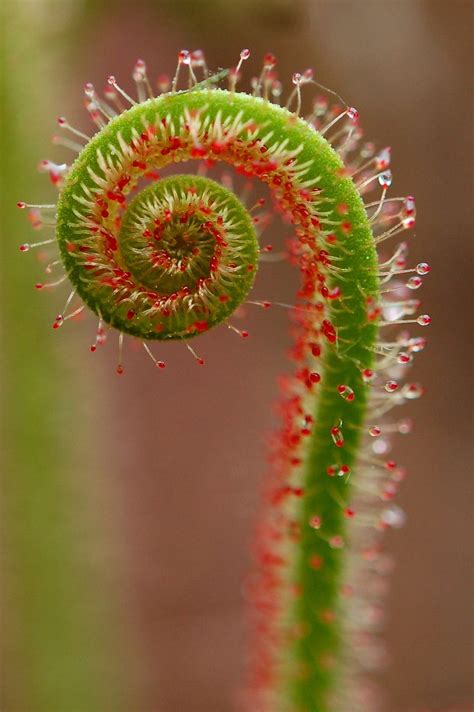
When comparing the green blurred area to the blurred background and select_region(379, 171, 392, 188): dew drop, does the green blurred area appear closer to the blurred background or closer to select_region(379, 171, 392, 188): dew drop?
the blurred background

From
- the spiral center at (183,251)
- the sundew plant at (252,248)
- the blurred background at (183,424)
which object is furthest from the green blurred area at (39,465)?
the spiral center at (183,251)

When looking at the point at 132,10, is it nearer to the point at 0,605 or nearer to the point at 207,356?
the point at 207,356

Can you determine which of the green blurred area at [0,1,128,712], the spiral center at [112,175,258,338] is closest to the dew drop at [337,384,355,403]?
the spiral center at [112,175,258,338]

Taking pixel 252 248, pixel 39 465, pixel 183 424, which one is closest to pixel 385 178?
pixel 252 248

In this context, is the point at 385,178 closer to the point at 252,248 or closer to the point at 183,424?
the point at 252,248

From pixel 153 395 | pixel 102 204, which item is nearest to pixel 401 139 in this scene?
pixel 153 395

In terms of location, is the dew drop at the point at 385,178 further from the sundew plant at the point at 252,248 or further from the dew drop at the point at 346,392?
the dew drop at the point at 346,392

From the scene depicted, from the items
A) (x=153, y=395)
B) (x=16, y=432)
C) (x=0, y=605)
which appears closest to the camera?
(x=16, y=432)

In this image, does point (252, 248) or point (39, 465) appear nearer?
point (252, 248)

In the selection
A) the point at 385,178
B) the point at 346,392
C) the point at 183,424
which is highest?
the point at 183,424
